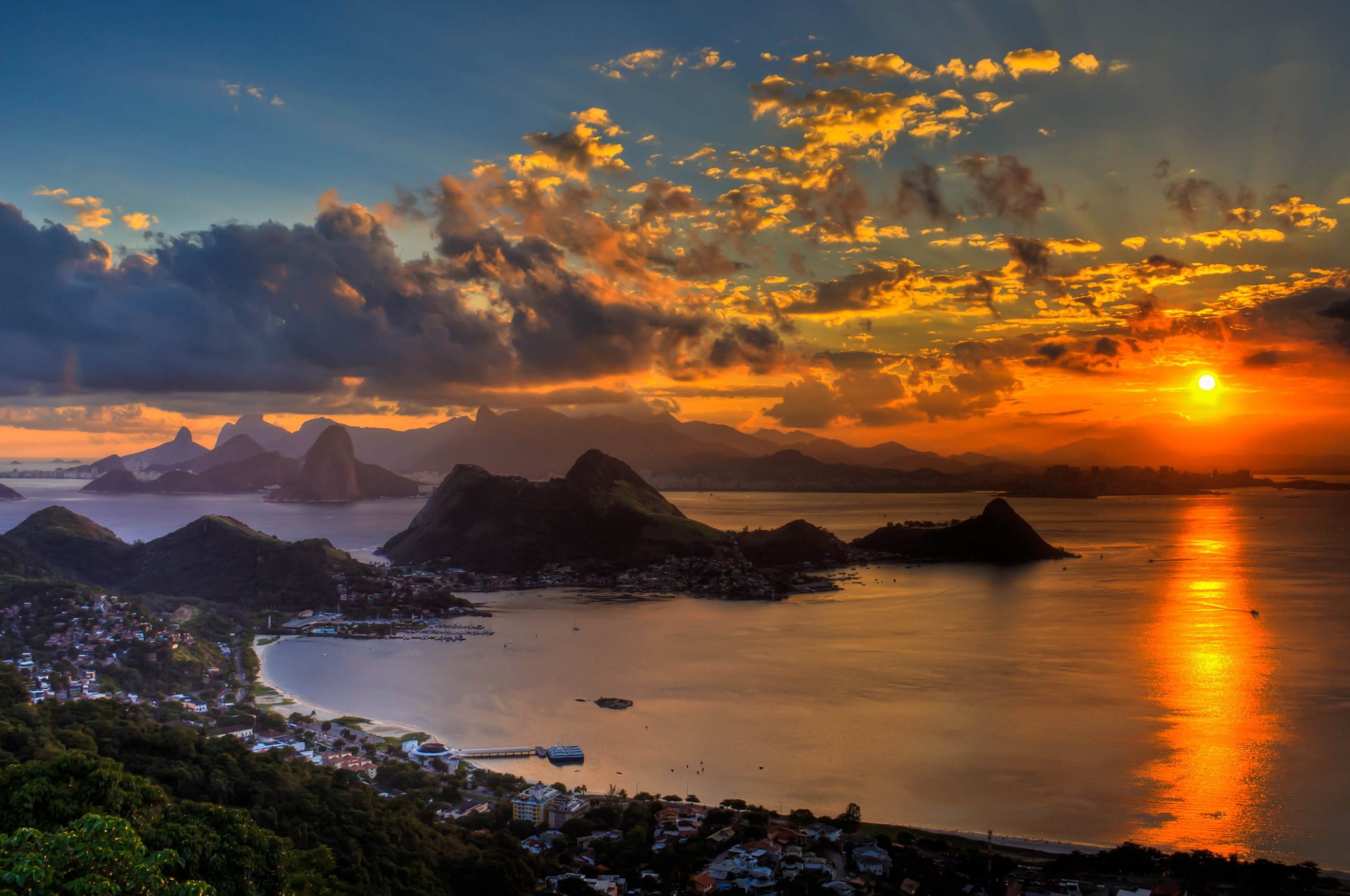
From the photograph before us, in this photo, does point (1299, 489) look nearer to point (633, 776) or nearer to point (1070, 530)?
point (1070, 530)

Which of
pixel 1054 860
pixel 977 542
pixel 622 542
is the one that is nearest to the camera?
pixel 1054 860

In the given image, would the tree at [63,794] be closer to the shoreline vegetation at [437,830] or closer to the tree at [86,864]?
the shoreline vegetation at [437,830]

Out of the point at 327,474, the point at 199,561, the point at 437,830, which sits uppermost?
the point at 327,474

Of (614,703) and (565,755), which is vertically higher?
(565,755)

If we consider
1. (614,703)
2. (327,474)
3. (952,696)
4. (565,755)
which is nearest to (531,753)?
(565,755)

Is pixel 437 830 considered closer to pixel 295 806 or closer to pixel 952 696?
pixel 295 806

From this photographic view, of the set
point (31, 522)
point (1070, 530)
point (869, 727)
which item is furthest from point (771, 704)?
point (1070, 530)

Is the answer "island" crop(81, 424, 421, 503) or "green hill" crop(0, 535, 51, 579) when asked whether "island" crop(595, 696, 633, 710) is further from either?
"island" crop(81, 424, 421, 503)
